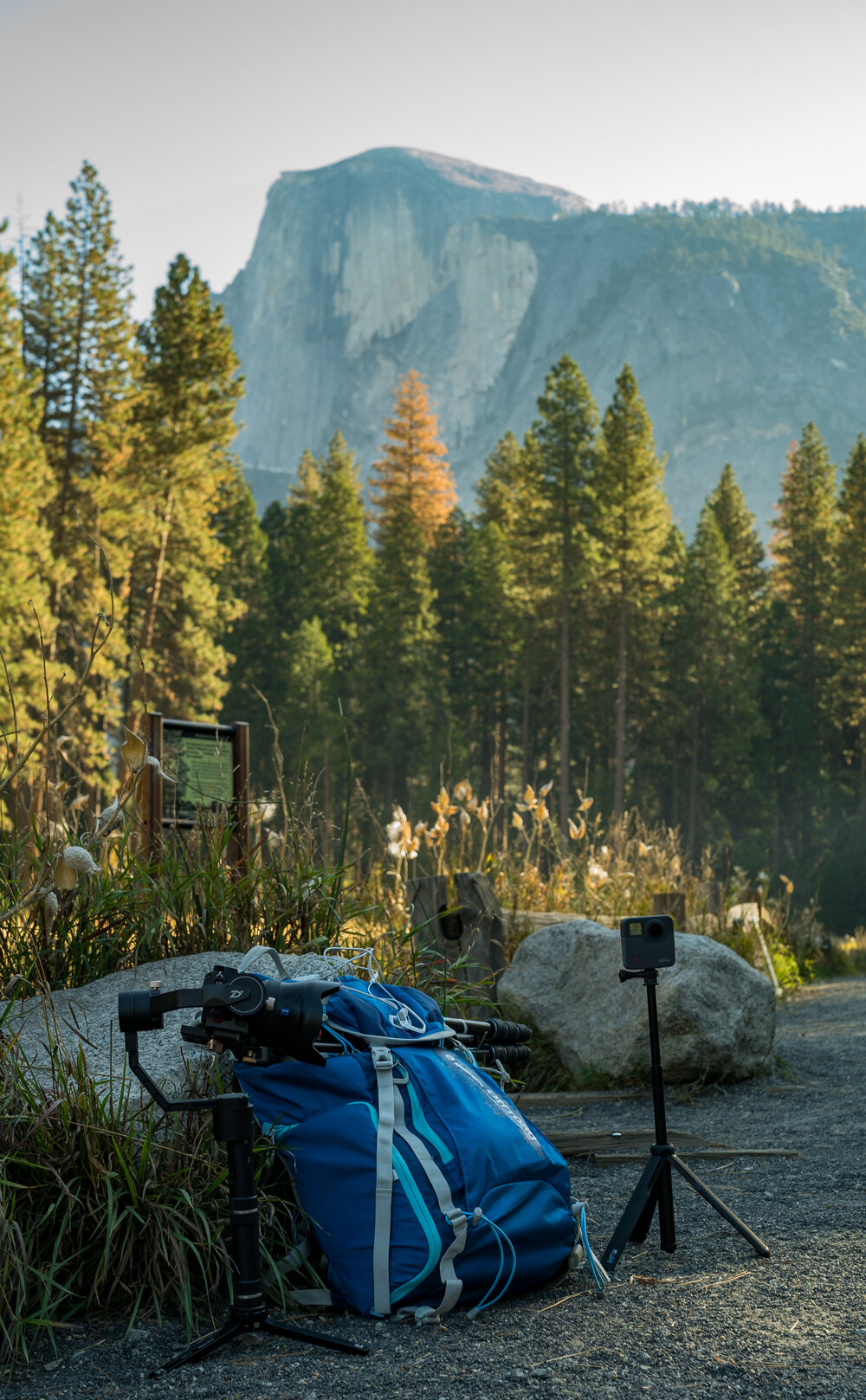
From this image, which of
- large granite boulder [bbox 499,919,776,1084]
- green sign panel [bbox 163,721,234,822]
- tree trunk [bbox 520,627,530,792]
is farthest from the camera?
tree trunk [bbox 520,627,530,792]

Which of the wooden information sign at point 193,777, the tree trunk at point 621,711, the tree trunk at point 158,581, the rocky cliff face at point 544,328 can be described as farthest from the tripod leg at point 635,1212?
the rocky cliff face at point 544,328

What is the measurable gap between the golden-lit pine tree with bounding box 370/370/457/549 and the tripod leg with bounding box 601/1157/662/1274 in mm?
41194

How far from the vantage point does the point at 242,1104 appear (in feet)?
7.14

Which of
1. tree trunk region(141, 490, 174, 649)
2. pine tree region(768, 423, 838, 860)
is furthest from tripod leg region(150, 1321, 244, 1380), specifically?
A: pine tree region(768, 423, 838, 860)

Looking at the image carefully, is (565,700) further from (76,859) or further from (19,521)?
(76,859)

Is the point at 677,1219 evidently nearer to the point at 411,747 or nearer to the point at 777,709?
the point at 411,747

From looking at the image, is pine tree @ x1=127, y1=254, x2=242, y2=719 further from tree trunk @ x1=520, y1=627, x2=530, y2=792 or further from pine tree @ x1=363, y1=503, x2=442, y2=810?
tree trunk @ x1=520, y1=627, x2=530, y2=792

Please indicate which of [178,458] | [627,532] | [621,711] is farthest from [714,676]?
[178,458]

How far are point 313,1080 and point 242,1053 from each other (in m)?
0.33

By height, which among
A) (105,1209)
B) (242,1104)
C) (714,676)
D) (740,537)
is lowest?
(105,1209)

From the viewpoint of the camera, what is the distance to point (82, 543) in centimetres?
2573

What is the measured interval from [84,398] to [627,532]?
1628cm

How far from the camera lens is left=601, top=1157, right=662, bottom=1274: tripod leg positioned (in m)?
2.72

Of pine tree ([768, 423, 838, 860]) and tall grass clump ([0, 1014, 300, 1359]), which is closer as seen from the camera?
tall grass clump ([0, 1014, 300, 1359])
